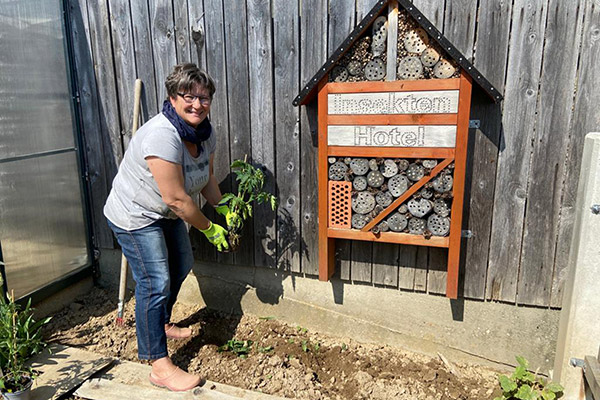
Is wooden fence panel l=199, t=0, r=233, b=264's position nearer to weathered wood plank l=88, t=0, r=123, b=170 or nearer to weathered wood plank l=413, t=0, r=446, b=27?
weathered wood plank l=88, t=0, r=123, b=170

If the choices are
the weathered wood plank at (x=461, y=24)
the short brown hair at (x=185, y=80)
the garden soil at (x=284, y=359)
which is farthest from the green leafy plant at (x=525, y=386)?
the short brown hair at (x=185, y=80)

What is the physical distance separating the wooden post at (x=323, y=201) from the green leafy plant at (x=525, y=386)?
3.83 ft

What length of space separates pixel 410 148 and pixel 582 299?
3.76ft

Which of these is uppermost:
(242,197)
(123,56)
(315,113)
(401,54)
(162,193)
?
(123,56)

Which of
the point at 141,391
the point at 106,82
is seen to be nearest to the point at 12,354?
the point at 141,391

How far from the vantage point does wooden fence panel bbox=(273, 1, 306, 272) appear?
8.89ft

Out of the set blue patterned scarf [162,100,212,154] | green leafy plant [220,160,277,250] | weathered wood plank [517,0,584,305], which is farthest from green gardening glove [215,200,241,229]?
weathered wood plank [517,0,584,305]

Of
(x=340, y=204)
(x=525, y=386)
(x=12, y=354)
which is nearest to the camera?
(x=525, y=386)

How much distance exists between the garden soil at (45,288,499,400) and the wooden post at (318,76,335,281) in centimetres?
55

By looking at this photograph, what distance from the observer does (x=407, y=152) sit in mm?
2400

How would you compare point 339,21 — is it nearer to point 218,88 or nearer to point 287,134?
point 287,134

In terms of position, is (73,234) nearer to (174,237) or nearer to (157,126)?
(174,237)

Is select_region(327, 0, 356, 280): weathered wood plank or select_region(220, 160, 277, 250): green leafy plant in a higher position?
select_region(327, 0, 356, 280): weathered wood plank

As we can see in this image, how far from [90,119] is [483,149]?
112 inches
